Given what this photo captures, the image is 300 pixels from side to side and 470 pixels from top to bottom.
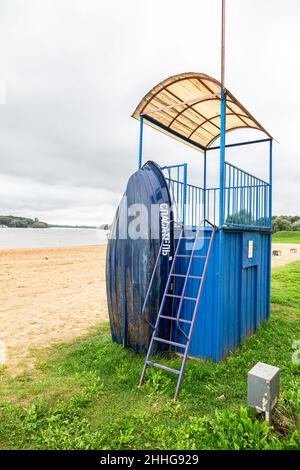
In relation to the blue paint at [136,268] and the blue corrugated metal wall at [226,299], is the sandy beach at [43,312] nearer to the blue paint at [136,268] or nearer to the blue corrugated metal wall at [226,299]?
the blue paint at [136,268]

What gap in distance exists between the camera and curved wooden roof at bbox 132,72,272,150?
5305 mm

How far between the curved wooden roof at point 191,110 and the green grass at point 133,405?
14.9 feet

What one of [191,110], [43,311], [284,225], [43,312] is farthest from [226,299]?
[284,225]

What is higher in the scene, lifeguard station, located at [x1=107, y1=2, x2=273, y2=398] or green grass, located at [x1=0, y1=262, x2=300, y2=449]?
lifeguard station, located at [x1=107, y1=2, x2=273, y2=398]

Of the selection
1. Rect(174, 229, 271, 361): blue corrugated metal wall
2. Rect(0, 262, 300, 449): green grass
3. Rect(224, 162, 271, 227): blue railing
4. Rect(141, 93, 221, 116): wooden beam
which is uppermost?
Rect(141, 93, 221, 116): wooden beam

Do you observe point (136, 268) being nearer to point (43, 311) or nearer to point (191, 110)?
point (191, 110)

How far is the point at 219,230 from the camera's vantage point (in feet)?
16.3

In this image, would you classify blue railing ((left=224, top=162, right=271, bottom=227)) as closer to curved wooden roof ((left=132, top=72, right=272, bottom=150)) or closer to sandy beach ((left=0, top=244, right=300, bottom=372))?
curved wooden roof ((left=132, top=72, right=272, bottom=150))

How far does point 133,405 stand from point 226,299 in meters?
2.36

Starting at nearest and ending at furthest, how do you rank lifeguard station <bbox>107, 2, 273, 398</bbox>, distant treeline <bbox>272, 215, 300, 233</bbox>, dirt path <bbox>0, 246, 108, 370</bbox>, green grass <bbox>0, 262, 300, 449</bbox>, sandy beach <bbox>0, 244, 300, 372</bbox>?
green grass <bbox>0, 262, 300, 449</bbox> → lifeguard station <bbox>107, 2, 273, 398</bbox> → sandy beach <bbox>0, 244, 300, 372</bbox> → dirt path <bbox>0, 246, 108, 370</bbox> → distant treeline <bbox>272, 215, 300, 233</bbox>

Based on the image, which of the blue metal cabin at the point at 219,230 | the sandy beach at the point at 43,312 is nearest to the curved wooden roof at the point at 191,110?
the blue metal cabin at the point at 219,230

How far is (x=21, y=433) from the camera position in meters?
3.26

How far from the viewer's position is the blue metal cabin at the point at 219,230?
5027 mm

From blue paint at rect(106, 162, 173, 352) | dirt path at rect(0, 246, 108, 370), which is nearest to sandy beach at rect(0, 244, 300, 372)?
dirt path at rect(0, 246, 108, 370)
